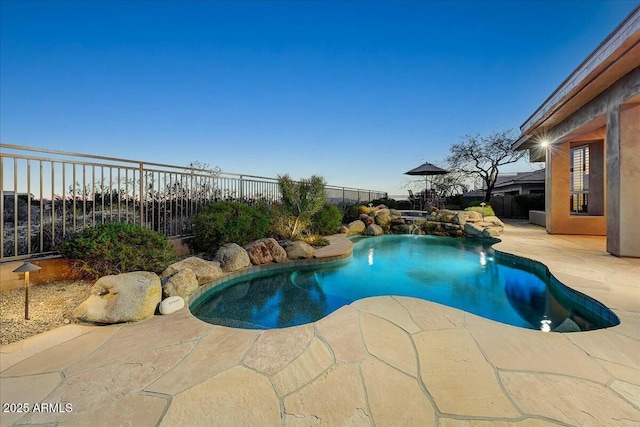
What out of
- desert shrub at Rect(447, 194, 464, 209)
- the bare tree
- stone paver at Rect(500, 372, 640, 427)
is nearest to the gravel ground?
stone paver at Rect(500, 372, 640, 427)

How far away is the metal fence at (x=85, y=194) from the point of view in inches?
140

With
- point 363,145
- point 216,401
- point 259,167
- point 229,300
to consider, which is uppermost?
point 363,145

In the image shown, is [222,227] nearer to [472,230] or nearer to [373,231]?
[373,231]

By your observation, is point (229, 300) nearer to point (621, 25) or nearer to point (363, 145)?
point (621, 25)

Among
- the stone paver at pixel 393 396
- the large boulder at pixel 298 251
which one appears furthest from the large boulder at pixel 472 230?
the stone paver at pixel 393 396

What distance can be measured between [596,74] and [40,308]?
383 inches

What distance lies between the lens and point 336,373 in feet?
6.16

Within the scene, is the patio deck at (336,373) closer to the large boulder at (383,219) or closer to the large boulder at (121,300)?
the large boulder at (121,300)

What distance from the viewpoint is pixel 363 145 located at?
15.3m

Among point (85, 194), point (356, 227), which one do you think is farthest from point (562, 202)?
point (85, 194)

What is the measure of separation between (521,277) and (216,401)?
6.06 m

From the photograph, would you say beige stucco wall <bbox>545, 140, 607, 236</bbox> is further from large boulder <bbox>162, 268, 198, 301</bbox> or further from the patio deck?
large boulder <bbox>162, 268, 198, 301</bbox>

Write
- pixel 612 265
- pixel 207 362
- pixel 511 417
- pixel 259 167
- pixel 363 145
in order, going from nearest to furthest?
pixel 511 417
pixel 207 362
pixel 612 265
pixel 259 167
pixel 363 145

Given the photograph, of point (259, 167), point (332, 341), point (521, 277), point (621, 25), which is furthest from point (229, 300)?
point (259, 167)
